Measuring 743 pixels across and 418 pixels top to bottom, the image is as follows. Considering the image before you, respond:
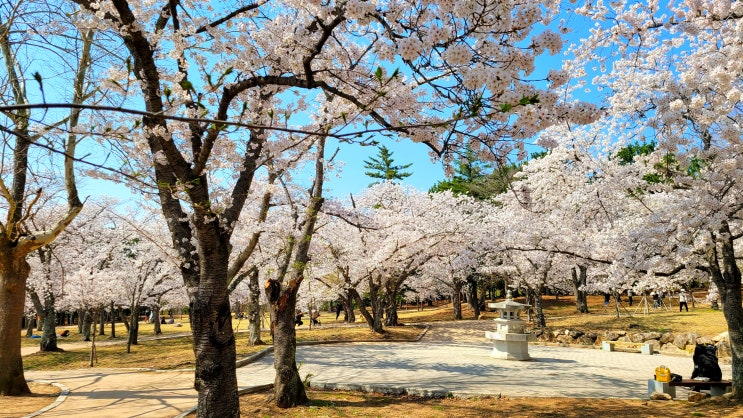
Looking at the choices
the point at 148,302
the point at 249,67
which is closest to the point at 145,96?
the point at 249,67

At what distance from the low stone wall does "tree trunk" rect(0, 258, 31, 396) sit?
57.8ft

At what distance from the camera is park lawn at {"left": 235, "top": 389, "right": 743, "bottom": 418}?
748 centimetres

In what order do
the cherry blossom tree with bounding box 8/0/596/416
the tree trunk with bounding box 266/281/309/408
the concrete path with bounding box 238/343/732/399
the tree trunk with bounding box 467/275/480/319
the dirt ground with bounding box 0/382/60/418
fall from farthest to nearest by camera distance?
the tree trunk with bounding box 467/275/480/319 → the concrete path with bounding box 238/343/732/399 → the tree trunk with bounding box 266/281/309/408 → the dirt ground with bounding box 0/382/60/418 → the cherry blossom tree with bounding box 8/0/596/416

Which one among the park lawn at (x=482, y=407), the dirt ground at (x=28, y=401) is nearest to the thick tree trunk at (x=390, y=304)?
the park lawn at (x=482, y=407)

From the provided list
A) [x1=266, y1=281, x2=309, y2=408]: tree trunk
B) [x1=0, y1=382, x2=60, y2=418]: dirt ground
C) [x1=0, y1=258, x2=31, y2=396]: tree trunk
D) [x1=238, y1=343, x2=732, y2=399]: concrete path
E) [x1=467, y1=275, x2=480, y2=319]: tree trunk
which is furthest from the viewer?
[x1=467, y1=275, x2=480, y2=319]: tree trunk

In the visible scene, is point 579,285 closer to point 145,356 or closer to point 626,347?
point 626,347

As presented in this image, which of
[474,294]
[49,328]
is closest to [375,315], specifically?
[474,294]

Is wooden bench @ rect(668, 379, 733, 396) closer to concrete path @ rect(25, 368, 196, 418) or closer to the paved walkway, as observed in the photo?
the paved walkway

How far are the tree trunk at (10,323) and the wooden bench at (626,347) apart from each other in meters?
18.2

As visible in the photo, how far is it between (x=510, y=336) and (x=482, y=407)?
693 cm

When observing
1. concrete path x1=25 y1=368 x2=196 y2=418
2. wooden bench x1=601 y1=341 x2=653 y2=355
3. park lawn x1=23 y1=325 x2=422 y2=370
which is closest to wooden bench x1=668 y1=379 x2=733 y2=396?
wooden bench x1=601 y1=341 x2=653 y2=355

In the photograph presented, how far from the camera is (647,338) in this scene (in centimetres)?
1853

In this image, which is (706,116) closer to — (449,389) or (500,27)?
(500,27)

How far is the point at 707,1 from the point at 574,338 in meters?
16.3
